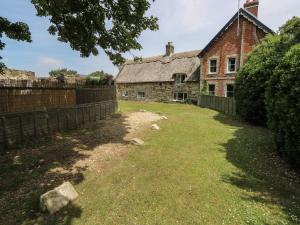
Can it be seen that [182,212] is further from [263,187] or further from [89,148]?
[89,148]

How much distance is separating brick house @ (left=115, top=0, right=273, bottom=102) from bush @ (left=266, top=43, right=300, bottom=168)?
13.9 meters

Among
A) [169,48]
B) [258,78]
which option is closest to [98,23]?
[258,78]

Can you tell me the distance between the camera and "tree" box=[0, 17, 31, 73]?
676 centimetres

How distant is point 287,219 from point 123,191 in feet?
13.3

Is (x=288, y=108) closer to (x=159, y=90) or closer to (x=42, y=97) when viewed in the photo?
(x=42, y=97)

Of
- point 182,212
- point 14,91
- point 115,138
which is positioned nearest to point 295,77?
point 182,212

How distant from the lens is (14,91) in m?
9.48

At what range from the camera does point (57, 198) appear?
16.7 feet

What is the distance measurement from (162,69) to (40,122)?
90.4 feet

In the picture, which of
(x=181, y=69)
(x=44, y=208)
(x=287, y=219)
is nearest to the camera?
(x=287, y=219)

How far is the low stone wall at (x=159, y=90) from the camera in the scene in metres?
30.3

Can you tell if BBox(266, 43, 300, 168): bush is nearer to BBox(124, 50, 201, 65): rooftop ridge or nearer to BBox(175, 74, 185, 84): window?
BBox(175, 74, 185, 84): window

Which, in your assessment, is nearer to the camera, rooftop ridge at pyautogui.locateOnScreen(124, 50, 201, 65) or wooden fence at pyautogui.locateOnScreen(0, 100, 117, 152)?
wooden fence at pyautogui.locateOnScreen(0, 100, 117, 152)

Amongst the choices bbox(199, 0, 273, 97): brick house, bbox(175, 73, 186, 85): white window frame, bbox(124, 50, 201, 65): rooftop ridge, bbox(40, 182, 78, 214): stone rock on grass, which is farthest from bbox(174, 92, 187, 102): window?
bbox(40, 182, 78, 214): stone rock on grass
